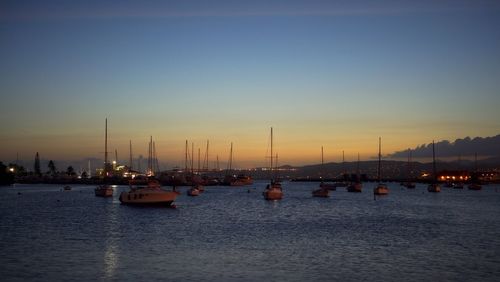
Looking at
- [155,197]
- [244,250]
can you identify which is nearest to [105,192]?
[155,197]

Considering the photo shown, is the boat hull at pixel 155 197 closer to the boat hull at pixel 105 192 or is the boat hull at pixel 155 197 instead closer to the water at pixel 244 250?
the water at pixel 244 250

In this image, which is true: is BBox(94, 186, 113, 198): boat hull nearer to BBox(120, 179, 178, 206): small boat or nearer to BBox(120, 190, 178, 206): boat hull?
BBox(120, 179, 178, 206): small boat

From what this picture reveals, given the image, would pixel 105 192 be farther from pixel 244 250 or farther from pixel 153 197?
pixel 244 250

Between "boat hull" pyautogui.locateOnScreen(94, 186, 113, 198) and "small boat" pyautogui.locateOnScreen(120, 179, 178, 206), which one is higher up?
"small boat" pyautogui.locateOnScreen(120, 179, 178, 206)

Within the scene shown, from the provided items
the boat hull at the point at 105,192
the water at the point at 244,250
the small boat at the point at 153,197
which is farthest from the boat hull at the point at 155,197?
the boat hull at the point at 105,192

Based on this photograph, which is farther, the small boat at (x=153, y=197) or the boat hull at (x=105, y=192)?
the boat hull at (x=105, y=192)

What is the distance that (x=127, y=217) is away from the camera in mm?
60188

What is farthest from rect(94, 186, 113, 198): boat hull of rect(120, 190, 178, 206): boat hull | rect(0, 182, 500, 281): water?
rect(0, 182, 500, 281): water

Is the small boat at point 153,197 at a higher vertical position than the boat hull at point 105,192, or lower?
higher

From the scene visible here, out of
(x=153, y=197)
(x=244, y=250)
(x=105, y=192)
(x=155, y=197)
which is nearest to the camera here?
(x=244, y=250)

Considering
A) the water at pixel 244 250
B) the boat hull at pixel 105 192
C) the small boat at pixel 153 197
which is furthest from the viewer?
the boat hull at pixel 105 192

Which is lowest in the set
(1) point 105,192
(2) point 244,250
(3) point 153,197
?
(2) point 244,250

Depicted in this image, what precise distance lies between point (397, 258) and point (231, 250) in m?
10.1

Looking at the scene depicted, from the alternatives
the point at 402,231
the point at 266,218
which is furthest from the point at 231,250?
the point at 266,218
